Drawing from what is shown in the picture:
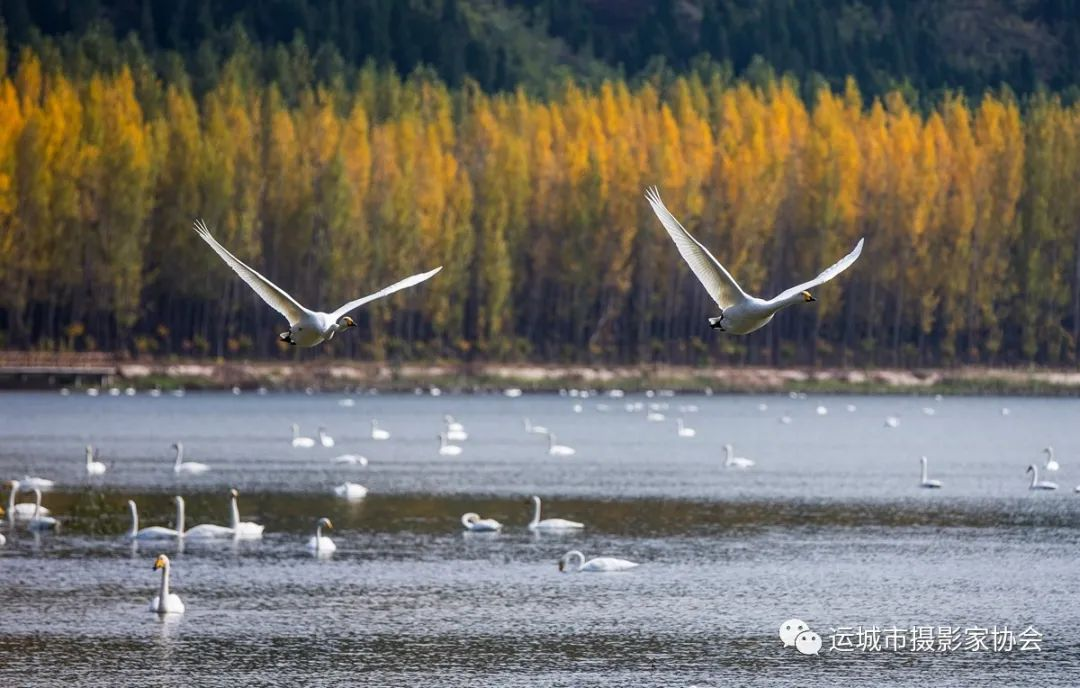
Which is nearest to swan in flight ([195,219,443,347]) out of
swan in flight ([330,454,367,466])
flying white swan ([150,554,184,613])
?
flying white swan ([150,554,184,613])

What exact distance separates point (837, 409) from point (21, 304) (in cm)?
3103

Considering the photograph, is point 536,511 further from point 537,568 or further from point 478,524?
point 537,568

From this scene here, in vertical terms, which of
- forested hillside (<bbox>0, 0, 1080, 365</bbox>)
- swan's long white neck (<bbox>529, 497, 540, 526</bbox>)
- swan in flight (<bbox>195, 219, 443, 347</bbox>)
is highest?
forested hillside (<bbox>0, 0, 1080, 365</bbox>)

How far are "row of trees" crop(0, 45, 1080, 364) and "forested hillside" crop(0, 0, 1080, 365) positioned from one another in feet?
0.46

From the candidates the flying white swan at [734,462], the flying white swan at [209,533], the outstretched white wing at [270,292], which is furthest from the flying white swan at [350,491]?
the outstretched white wing at [270,292]

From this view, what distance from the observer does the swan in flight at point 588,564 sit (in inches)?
1249

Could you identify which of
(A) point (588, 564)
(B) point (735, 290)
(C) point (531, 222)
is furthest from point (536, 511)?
(C) point (531, 222)

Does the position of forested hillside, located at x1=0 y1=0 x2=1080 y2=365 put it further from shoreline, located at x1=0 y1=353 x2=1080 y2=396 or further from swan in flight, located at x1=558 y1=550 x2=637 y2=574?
swan in flight, located at x1=558 y1=550 x2=637 y2=574

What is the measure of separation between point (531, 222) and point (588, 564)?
6009cm

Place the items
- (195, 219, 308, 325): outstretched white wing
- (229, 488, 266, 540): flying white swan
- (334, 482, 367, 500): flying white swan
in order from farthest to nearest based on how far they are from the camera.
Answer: (334, 482, 367, 500): flying white swan → (229, 488, 266, 540): flying white swan → (195, 219, 308, 325): outstretched white wing

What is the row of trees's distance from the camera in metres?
82.5

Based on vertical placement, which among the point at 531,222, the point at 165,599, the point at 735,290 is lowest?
the point at 165,599

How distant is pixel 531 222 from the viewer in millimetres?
91250

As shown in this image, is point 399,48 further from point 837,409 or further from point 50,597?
point 50,597
